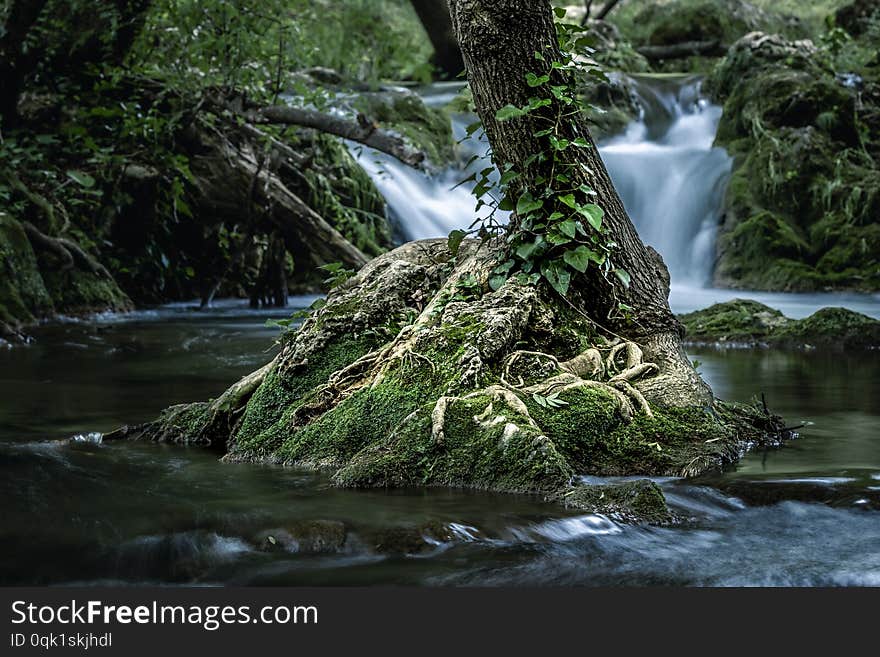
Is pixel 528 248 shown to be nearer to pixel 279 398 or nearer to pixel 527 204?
pixel 527 204

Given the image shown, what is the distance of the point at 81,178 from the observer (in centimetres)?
1209

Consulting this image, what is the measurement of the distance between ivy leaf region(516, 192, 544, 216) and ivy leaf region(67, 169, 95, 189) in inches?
318

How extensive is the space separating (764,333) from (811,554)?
7.76 metres

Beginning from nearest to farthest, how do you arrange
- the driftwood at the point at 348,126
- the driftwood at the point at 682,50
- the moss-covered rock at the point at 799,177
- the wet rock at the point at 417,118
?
the driftwood at the point at 348,126 < the moss-covered rock at the point at 799,177 < the wet rock at the point at 417,118 < the driftwood at the point at 682,50

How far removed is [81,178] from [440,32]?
36.3 ft

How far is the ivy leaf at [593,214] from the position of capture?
5031mm

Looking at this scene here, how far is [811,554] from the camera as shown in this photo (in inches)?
143

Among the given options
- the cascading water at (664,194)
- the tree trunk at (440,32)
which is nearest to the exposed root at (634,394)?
the cascading water at (664,194)

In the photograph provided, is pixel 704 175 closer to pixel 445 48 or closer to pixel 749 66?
pixel 749 66

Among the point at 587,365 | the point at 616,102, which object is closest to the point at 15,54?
the point at 587,365

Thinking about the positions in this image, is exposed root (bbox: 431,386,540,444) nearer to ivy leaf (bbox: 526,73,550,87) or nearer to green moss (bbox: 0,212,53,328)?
ivy leaf (bbox: 526,73,550,87)

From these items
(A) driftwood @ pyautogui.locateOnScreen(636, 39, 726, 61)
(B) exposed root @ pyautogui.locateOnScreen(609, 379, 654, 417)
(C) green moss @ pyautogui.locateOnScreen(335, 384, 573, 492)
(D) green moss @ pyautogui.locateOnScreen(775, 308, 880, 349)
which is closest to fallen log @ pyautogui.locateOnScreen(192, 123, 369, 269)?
(D) green moss @ pyautogui.locateOnScreen(775, 308, 880, 349)

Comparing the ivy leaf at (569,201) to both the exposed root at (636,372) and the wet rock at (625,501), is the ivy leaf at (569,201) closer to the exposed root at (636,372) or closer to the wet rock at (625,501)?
the exposed root at (636,372)

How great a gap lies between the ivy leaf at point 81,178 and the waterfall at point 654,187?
4.48 m
